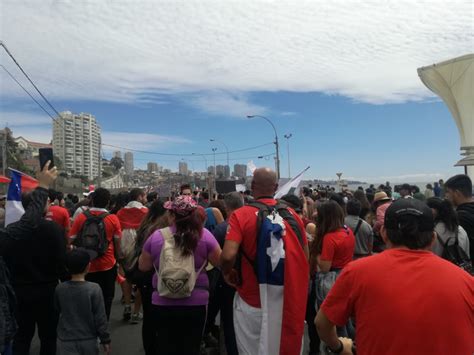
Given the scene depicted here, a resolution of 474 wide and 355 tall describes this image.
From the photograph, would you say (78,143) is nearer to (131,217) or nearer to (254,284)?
(131,217)

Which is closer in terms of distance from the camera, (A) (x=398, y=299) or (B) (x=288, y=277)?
(A) (x=398, y=299)

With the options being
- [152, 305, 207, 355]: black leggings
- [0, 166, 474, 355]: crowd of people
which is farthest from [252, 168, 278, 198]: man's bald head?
[152, 305, 207, 355]: black leggings

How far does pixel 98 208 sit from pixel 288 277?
3.36 meters

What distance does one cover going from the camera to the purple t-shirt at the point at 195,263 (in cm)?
367

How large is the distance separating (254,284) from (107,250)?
9.31 feet

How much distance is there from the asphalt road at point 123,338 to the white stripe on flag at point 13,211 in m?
2.48

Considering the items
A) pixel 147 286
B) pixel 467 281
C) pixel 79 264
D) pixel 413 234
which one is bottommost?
pixel 147 286

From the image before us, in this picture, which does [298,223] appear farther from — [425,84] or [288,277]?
[425,84]

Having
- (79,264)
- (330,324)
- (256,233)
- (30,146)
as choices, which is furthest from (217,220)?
(30,146)

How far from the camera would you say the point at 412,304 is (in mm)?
1868

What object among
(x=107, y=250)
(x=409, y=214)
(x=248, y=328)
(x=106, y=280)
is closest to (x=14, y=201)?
(x=107, y=250)

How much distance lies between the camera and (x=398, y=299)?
1.89m

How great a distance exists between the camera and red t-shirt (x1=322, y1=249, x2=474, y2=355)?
1.86 m

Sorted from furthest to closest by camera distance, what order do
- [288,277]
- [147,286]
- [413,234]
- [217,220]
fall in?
1. [217,220]
2. [147,286]
3. [288,277]
4. [413,234]
